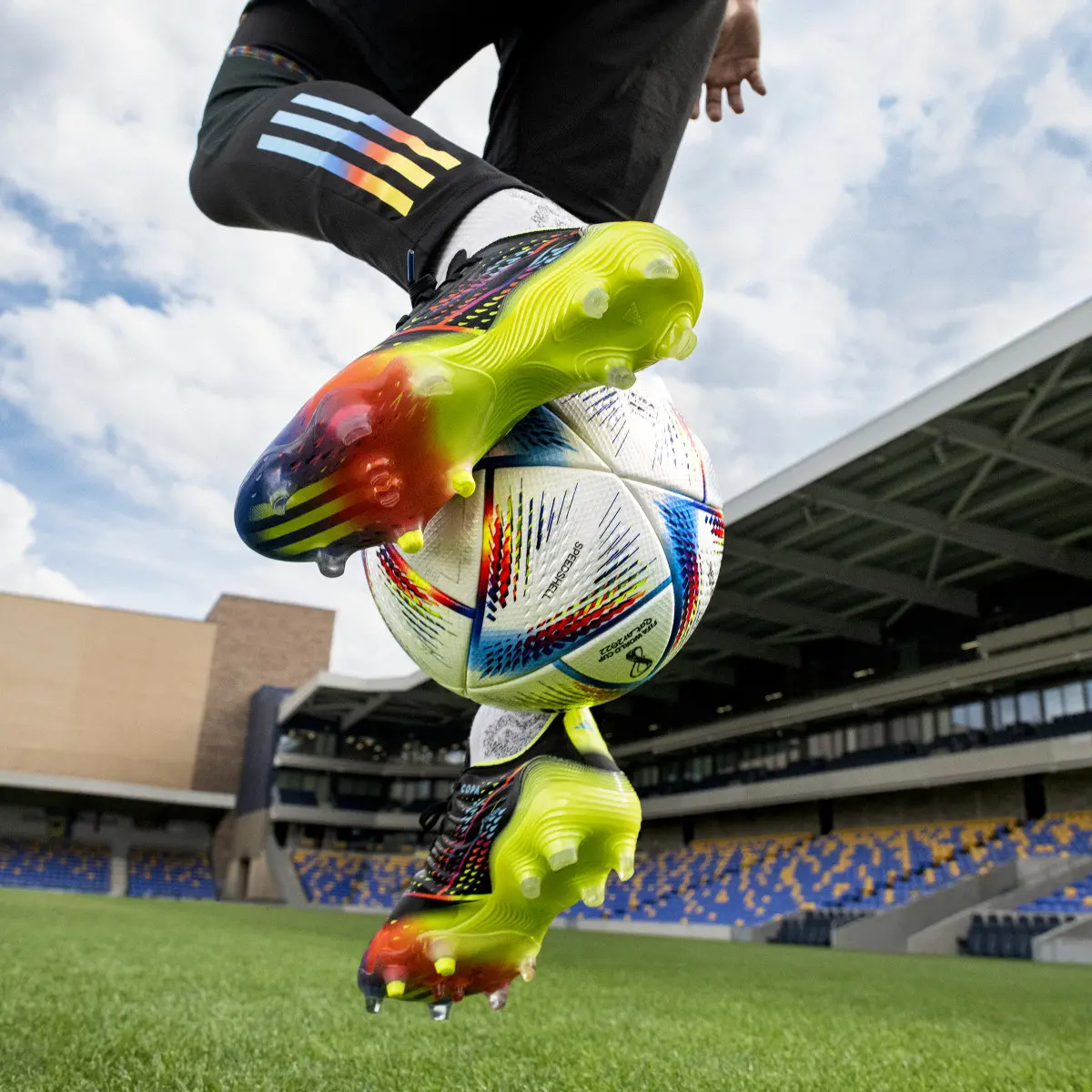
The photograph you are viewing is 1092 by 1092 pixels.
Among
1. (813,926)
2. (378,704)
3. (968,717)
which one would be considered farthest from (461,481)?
(378,704)

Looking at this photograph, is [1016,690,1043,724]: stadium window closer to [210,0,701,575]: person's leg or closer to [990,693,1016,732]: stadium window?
[990,693,1016,732]: stadium window

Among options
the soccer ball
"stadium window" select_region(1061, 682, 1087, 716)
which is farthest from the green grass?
"stadium window" select_region(1061, 682, 1087, 716)

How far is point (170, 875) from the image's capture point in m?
36.8

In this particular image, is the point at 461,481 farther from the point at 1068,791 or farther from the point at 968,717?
the point at 968,717

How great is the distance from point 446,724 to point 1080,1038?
108 ft

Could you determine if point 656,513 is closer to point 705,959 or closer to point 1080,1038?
point 1080,1038

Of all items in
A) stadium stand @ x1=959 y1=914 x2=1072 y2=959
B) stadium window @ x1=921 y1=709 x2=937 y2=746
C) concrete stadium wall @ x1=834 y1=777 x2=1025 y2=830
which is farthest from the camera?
stadium window @ x1=921 y1=709 x2=937 y2=746

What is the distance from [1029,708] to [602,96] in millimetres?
22624

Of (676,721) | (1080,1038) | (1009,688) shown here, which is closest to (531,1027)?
(1080,1038)

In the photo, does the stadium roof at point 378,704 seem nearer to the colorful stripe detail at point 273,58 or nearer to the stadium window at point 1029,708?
the stadium window at point 1029,708

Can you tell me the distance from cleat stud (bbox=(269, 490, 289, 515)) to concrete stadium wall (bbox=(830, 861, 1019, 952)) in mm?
18330

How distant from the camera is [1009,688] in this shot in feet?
70.3

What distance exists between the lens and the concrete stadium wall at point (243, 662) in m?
38.0

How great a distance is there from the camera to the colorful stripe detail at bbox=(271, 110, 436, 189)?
931mm
